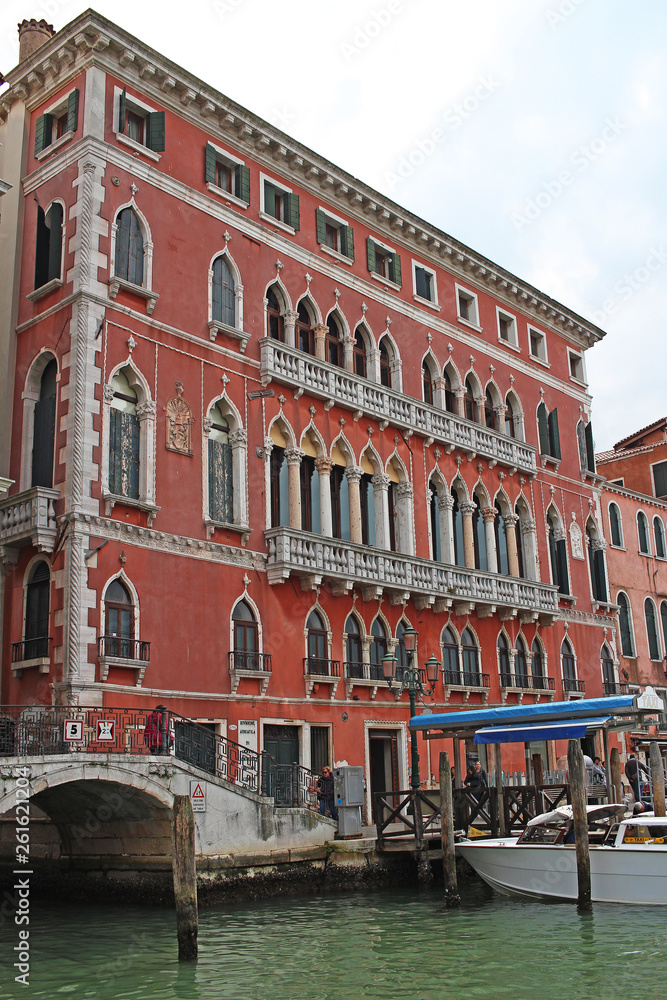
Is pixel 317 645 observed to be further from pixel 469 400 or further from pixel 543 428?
pixel 543 428

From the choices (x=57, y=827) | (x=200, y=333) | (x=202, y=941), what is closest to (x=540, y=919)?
(x=202, y=941)

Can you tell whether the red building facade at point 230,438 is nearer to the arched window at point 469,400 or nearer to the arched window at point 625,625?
the arched window at point 469,400

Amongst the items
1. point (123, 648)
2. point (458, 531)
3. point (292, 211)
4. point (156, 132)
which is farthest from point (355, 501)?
point (156, 132)

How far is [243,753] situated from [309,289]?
10092 millimetres

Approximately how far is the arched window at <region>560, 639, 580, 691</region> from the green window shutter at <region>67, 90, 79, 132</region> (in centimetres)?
1762

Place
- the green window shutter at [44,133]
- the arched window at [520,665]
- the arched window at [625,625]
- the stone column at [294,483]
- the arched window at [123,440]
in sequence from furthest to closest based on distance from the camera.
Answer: the arched window at [625,625] → the arched window at [520,665] → the stone column at [294,483] → the green window shutter at [44,133] → the arched window at [123,440]

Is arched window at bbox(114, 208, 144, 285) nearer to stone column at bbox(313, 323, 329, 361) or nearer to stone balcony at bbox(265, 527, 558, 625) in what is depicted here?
stone column at bbox(313, 323, 329, 361)

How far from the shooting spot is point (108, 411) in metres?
18.0

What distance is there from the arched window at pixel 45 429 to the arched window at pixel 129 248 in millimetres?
2106

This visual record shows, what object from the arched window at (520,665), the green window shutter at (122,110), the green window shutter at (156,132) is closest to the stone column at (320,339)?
the green window shutter at (156,132)

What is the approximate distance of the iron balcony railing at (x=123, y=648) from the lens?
1670cm

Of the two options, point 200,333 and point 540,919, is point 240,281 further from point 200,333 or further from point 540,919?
point 540,919

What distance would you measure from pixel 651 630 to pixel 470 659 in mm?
10831

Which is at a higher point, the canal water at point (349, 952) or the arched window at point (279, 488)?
the arched window at point (279, 488)
